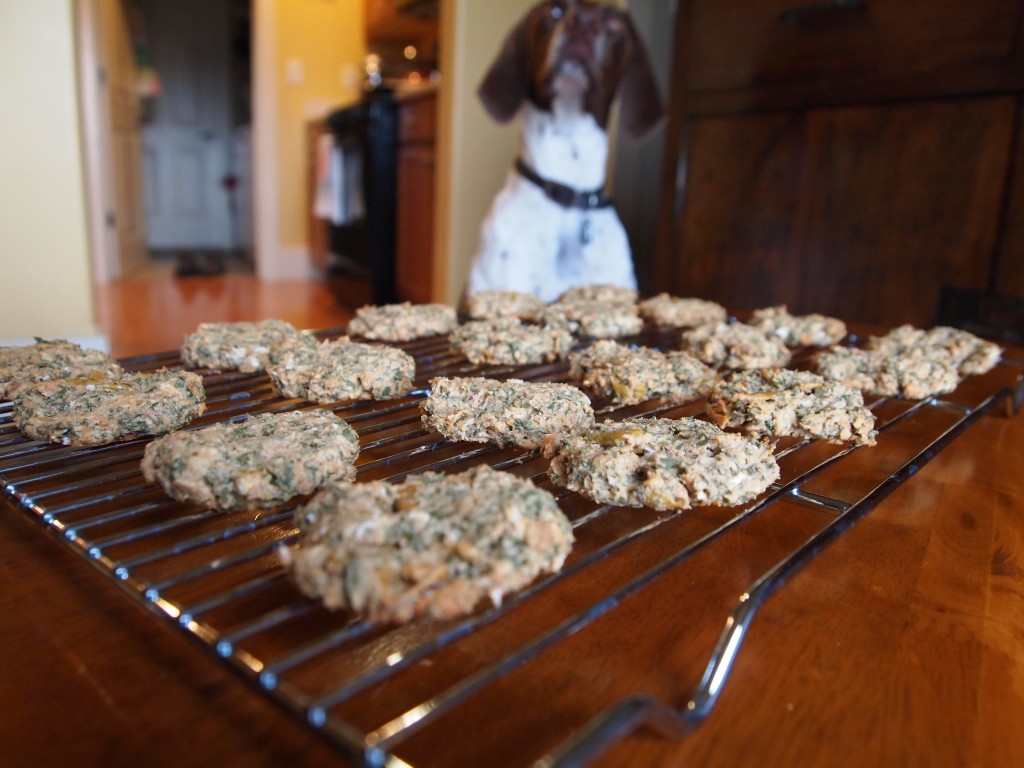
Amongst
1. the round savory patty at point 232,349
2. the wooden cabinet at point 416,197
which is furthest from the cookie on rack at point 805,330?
the wooden cabinet at point 416,197

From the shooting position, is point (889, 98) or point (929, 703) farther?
point (889, 98)

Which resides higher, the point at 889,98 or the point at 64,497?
the point at 889,98

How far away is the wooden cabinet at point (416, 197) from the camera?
3928 mm

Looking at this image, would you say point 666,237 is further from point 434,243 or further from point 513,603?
point 513,603

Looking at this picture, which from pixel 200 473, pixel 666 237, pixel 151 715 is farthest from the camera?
pixel 666 237

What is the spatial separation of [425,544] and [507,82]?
2103mm

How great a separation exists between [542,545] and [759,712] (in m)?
0.20

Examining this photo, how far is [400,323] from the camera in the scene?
5.13ft

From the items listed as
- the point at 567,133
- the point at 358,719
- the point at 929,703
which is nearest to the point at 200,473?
the point at 358,719

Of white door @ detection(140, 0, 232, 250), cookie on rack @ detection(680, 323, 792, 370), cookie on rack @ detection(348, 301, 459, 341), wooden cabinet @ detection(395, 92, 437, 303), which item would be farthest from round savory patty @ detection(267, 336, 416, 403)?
white door @ detection(140, 0, 232, 250)

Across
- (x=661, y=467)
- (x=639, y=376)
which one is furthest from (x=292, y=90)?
(x=661, y=467)

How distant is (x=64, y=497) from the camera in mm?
811

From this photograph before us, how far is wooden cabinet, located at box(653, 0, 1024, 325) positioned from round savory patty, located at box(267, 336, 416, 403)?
1882mm

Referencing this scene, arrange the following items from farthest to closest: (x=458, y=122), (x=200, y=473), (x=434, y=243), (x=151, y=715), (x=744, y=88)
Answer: (x=434, y=243) < (x=458, y=122) < (x=744, y=88) < (x=200, y=473) < (x=151, y=715)
